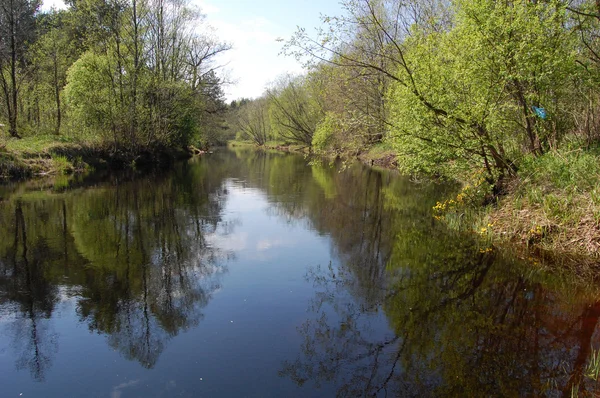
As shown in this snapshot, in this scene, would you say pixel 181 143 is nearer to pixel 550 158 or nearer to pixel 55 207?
pixel 55 207

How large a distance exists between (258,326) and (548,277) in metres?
5.77

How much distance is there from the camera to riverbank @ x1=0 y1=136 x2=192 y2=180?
20375mm

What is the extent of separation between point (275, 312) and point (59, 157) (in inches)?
816

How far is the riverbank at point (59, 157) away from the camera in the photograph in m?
20.4

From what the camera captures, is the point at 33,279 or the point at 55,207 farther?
the point at 55,207

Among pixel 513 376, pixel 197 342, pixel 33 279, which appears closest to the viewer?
pixel 513 376

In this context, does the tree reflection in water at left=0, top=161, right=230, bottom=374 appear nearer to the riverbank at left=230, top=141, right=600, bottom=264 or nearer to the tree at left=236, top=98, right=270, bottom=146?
the riverbank at left=230, top=141, right=600, bottom=264

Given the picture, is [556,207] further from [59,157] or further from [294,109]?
[294,109]

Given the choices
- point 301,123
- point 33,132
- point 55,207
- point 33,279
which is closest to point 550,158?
point 33,279

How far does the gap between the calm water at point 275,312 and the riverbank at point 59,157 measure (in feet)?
29.9

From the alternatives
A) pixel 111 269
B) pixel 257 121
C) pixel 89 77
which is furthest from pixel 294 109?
pixel 111 269

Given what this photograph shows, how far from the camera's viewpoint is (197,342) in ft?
19.2

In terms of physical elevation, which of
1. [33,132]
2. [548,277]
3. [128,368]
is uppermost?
[33,132]

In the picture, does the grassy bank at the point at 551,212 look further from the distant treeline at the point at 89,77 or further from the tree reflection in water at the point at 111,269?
the distant treeline at the point at 89,77
